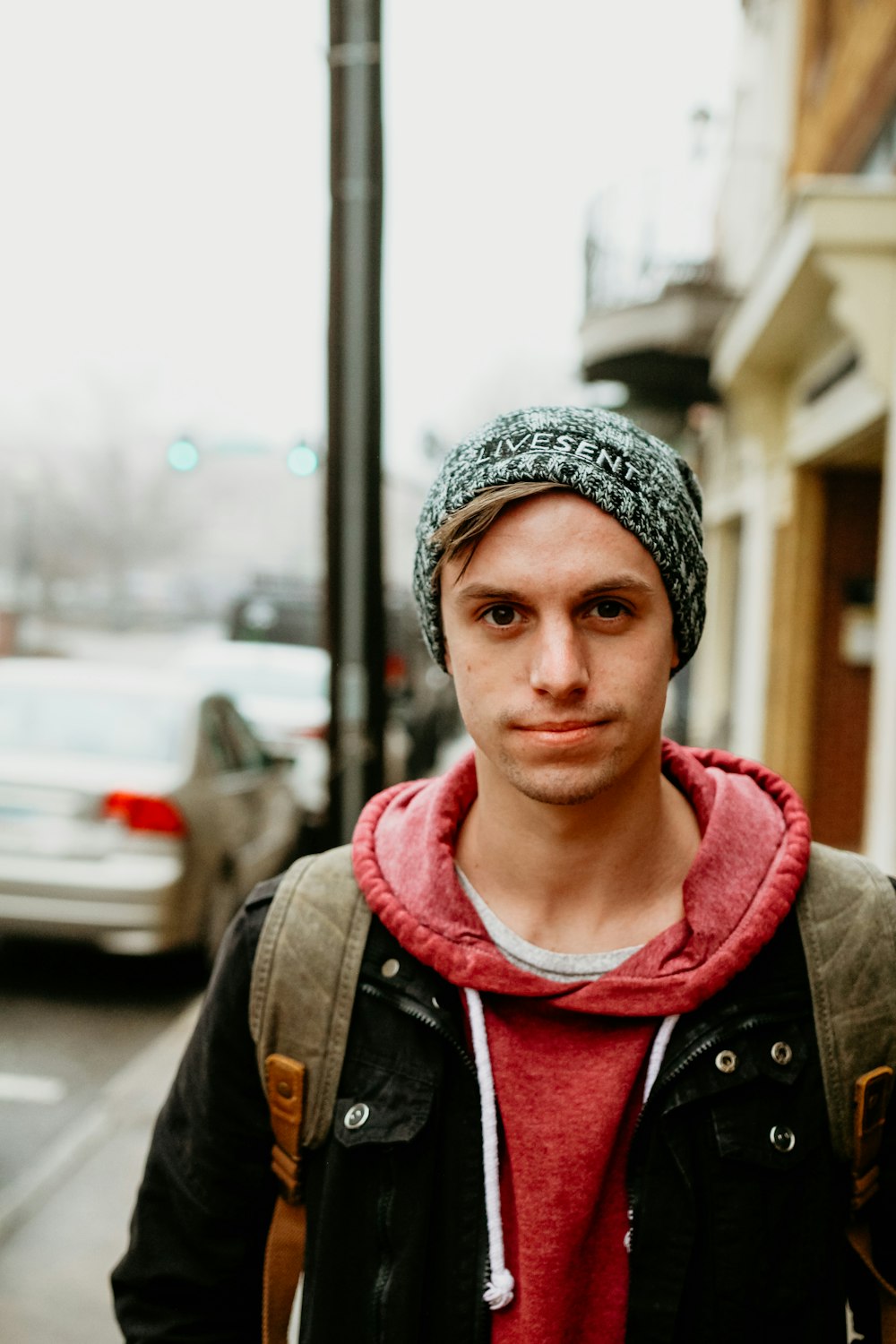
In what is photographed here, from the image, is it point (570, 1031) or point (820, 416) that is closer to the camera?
point (570, 1031)

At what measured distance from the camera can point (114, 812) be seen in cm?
525

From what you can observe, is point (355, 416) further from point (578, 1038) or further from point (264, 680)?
point (264, 680)

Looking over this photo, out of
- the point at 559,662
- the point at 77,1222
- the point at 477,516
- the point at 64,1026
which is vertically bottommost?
the point at 64,1026

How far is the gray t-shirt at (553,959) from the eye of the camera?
1.40m

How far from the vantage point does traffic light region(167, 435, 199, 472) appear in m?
5.80

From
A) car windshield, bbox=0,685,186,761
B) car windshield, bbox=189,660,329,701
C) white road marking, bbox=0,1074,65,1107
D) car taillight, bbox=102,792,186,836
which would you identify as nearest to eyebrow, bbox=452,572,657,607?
white road marking, bbox=0,1074,65,1107

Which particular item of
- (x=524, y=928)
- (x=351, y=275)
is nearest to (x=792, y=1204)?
(x=524, y=928)

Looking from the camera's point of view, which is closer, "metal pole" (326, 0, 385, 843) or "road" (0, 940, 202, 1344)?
"road" (0, 940, 202, 1344)

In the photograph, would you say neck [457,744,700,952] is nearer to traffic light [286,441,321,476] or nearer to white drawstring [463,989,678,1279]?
white drawstring [463,989,678,1279]

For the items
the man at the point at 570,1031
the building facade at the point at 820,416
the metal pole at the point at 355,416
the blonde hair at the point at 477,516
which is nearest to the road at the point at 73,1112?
the metal pole at the point at 355,416

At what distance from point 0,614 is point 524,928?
21.4 metres

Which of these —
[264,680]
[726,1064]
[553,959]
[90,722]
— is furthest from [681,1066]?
[264,680]

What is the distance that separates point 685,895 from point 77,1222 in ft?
9.34

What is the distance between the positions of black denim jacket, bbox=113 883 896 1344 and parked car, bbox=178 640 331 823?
7299 millimetres
